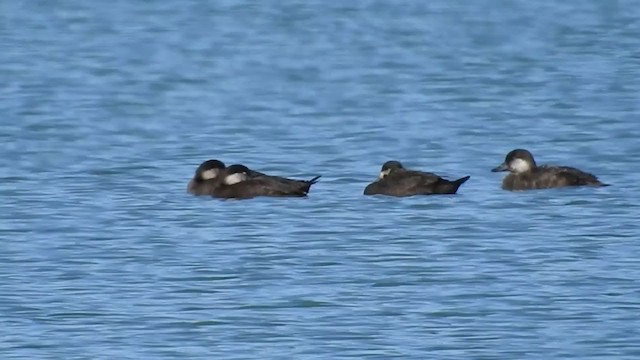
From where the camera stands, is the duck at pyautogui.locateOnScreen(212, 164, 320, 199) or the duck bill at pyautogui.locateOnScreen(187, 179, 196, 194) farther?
the duck bill at pyautogui.locateOnScreen(187, 179, 196, 194)

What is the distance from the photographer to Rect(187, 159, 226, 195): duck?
17.5m

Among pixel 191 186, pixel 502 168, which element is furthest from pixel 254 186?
pixel 502 168

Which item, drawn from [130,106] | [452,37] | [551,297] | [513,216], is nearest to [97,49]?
[452,37]

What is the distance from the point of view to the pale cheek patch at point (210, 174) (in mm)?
17562

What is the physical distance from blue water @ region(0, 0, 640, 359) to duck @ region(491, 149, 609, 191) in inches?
4.5

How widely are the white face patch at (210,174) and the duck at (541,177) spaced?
2.39 meters

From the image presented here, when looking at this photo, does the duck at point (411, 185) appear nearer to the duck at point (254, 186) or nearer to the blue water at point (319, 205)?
the blue water at point (319, 205)

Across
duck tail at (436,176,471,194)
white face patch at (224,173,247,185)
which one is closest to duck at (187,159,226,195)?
white face patch at (224,173,247,185)

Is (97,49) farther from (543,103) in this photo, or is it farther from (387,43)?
(543,103)

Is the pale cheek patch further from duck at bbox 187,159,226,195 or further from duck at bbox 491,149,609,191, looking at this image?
duck at bbox 491,149,609,191

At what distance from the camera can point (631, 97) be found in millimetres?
24562

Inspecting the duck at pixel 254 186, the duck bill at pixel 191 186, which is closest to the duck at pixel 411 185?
the duck at pixel 254 186

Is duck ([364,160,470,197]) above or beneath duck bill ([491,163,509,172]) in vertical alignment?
above

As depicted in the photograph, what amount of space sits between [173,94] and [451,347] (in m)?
15.1
